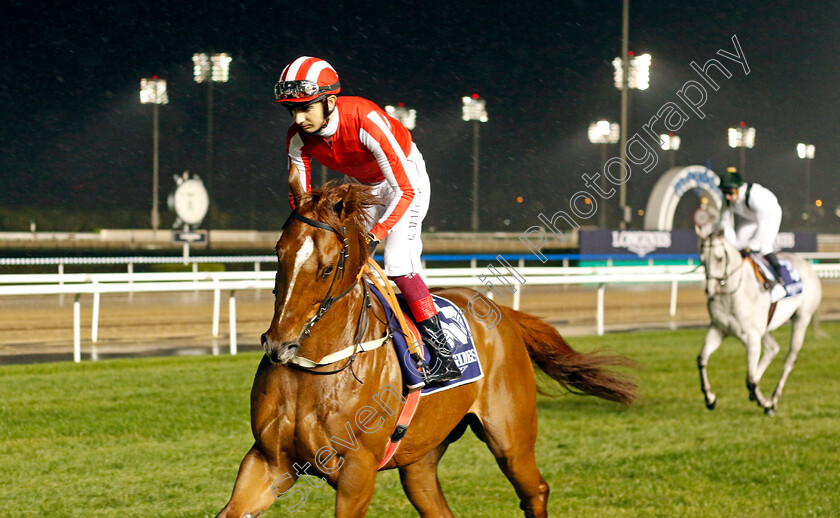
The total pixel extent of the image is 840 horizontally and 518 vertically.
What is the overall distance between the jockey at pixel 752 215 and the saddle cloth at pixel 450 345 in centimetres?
459

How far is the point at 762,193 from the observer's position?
24.1 ft

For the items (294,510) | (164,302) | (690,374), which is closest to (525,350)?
(294,510)

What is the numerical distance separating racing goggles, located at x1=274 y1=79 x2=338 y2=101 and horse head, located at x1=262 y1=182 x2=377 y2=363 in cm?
29

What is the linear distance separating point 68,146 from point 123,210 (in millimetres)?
4493

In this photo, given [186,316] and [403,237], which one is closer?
[403,237]

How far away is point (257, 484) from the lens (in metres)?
2.62

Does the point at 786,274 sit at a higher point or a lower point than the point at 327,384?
higher

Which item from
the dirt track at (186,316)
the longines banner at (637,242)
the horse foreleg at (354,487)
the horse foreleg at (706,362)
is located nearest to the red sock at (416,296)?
the horse foreleg at (354,487)

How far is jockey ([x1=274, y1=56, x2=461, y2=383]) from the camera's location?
2.78 metres

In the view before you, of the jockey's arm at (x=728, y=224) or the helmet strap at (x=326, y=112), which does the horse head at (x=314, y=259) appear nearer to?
the helmet strap at (x=326, y=112)

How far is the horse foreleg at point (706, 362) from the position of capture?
660 cm

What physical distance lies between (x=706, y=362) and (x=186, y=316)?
8.21 m

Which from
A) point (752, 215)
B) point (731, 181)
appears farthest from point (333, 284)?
point (752, 215)

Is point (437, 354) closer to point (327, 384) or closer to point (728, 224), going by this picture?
point (327, 384)
